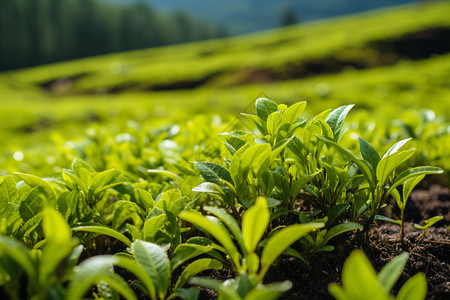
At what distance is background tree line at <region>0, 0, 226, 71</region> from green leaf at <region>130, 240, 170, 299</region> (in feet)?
216

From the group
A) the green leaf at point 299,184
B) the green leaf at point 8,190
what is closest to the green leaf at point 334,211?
the green leaf at point 299,184

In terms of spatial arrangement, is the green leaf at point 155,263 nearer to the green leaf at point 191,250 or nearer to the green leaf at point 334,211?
the green leaf at point 191,250

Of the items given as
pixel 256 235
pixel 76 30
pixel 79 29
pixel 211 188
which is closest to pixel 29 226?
pixel 211 188

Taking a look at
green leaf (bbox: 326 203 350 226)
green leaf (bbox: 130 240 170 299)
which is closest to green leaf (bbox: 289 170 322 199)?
green leaf (bbox: 326 203 350 226)

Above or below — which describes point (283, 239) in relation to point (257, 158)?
below

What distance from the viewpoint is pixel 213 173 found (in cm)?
113

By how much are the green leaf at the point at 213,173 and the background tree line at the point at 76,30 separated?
65.6 metres

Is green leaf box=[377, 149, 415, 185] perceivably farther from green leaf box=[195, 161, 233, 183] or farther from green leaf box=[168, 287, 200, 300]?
green leaf box=[168, 287, 200, 300]

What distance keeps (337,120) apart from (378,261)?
48cm

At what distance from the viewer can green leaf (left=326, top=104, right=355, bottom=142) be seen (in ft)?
3.96

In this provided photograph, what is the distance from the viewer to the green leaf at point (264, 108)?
4.17 feet

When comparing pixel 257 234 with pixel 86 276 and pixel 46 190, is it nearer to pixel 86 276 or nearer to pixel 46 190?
pixel 86 276

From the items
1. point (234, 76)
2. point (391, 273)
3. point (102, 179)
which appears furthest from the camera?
point (234, 76)

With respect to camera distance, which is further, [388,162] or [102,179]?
[102,179]
